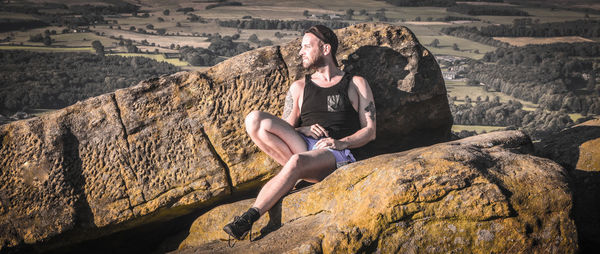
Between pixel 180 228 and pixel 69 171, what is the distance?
223 centimetres

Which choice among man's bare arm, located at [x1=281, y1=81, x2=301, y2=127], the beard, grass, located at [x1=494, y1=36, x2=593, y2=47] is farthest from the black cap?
grass, located at [x1=494, y1=36, x2=593, y2=47]

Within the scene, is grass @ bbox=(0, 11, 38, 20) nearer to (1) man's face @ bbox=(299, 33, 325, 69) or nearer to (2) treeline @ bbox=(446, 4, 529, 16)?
(1) man's face @ bbox=(299, 33, 325, 69)

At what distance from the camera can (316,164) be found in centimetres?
694

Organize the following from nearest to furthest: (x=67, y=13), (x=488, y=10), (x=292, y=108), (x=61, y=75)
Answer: (x=292, y=108) < (x=61, y=75) < (x=67, y=13) < (x=488, y=10)

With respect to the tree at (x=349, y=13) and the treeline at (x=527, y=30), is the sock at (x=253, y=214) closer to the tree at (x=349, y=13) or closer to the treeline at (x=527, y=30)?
the treeline at (x=527, y=30)

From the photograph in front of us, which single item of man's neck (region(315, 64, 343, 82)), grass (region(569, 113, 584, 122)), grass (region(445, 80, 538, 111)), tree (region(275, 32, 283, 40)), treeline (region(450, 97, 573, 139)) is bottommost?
grass (region(445, 80, 538, 111))

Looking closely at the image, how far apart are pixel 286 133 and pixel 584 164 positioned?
6.07 m

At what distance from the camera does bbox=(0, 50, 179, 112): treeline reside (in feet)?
126

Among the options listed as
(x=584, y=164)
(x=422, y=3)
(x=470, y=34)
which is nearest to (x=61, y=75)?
(x=584, y=164)

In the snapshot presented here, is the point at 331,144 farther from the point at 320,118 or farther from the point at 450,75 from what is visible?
the point at 450,75

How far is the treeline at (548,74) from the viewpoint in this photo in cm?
4322

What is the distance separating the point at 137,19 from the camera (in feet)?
281

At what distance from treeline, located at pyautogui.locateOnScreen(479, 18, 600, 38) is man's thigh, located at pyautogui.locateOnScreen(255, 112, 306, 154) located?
74471 millimetres

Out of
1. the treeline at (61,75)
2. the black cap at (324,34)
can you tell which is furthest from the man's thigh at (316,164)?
the treeline at (61,75)
